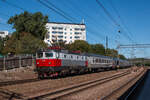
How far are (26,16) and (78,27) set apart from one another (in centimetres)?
4987

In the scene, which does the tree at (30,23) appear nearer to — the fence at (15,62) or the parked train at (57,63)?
the fence at (15,62)

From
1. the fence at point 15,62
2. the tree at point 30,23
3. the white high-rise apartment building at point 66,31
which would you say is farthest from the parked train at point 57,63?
the white high-rise apartment building at point 66,31

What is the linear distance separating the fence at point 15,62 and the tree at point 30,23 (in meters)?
20.7

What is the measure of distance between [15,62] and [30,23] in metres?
25.1

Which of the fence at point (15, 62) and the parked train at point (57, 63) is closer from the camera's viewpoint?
the parked train at point (57, 63)

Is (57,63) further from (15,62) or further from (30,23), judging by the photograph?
(30,23)

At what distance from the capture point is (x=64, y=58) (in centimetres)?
2347

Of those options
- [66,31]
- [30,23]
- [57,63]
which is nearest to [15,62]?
[57,63]

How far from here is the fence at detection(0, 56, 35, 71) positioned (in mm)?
24375

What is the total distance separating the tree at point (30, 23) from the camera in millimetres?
50244

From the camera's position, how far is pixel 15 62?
88.6 feet

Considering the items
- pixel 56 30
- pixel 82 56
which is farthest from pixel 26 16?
pixel 56 30

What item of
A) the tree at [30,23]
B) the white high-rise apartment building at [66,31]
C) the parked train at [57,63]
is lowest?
the parked train at [57,63]

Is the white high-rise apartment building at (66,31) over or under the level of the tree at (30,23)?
over
